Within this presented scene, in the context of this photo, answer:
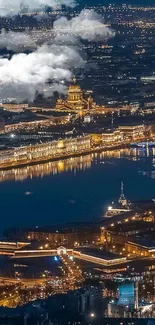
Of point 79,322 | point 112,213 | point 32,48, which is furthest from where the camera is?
point 32,48

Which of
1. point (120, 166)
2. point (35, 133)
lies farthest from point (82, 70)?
point (120, 166)

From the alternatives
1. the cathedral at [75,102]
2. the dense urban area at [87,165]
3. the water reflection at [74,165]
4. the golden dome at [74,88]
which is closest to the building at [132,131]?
the dense urban area at [87,165]

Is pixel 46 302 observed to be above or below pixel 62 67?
below

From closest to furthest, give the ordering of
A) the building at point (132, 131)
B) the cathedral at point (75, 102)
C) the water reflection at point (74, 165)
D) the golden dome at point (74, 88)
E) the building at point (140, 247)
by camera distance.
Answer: the building at point (140, 247) → the water reflection at point (74, 165) → the building at point (132, 131) → the cathedral at point (75, 102) → the golden dome at point (74, 88)

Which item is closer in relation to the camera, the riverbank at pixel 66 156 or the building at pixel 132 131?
the riverbank at pixel 66 156

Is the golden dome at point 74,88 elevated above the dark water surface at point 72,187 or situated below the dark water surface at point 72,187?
above

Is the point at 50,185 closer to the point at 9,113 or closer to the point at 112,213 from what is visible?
the point at 112,213

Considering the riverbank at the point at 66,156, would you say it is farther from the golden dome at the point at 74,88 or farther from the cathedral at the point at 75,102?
the golden dome at the point at 74,88

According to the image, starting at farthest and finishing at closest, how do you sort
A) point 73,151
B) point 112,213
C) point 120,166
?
point 73,151 < point 120,166 < point 112,213
